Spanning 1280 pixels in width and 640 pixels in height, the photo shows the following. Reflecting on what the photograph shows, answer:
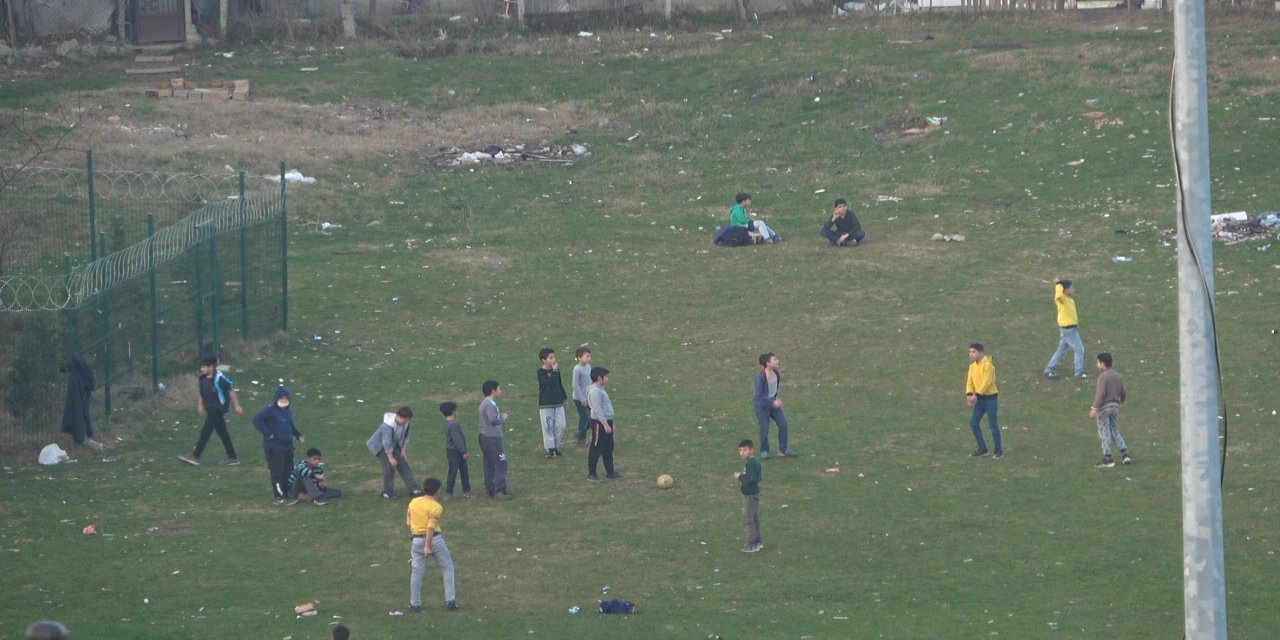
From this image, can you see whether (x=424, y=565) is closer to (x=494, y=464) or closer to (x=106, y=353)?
(x=494, y=464)

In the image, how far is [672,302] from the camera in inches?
1161

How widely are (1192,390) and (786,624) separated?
6.36 meters

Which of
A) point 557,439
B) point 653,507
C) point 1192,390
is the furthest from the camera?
point 557,439

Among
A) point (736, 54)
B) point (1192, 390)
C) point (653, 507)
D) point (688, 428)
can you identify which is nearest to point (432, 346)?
point (688, 428)

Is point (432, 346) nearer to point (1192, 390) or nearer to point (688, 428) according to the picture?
point (688, 428)

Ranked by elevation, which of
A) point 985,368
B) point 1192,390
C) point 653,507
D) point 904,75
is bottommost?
point 653,507

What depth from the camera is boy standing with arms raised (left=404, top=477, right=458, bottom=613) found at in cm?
1442

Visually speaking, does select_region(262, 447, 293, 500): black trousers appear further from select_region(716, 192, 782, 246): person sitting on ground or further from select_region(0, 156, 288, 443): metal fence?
select_region(716, 192, 782, 246): person sitting on ground

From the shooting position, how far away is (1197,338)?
8.62 meters

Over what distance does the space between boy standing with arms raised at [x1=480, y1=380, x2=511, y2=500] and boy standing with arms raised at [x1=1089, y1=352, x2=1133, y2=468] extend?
283 inches

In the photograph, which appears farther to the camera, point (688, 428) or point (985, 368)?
point (688, 428)

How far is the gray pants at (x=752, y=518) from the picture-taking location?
16453 millimetres

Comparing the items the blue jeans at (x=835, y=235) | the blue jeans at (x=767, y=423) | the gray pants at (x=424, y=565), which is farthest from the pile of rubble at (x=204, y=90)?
the gray pants at (x=424, y=565)

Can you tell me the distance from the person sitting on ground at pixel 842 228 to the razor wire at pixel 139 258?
37.3 feet
